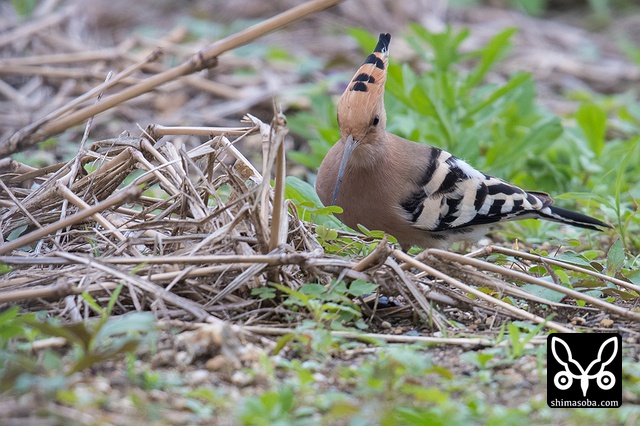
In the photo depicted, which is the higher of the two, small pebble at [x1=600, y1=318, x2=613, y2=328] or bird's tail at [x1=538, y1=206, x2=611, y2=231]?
bird's tail at [x1=538, y1=206, x2=611, y2=231]

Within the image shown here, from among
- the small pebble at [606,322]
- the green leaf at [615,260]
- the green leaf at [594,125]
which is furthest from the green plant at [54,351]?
the green leaf at [594,125]

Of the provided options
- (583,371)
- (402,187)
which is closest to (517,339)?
(583,371)

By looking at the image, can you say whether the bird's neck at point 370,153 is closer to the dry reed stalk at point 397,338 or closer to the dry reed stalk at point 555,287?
the dry reed stalk at point 555,287

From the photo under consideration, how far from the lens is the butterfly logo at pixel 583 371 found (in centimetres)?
240

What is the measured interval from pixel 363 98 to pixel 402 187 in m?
0.53

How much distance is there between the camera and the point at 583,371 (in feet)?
8.24

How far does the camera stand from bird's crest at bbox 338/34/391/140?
3816 mm

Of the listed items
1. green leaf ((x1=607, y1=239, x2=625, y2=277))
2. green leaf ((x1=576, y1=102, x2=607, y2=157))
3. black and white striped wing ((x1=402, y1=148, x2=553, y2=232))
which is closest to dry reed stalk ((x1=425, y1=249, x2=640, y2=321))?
green leaf ((x1=607, y1=239, x2=625, y2=277))

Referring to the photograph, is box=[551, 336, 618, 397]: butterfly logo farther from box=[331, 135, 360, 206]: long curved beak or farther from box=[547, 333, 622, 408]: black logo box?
box=[331, 135, 360, 206]: long curved beak

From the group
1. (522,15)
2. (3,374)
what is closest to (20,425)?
(3,374)

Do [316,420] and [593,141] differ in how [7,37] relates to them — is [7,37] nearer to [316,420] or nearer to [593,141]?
[593,141]

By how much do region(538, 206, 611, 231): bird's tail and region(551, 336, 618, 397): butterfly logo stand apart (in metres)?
1.57

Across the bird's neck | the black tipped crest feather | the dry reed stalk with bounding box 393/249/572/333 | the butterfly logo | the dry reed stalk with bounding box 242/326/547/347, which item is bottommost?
the butterfly logo

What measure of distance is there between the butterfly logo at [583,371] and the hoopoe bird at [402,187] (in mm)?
1436
